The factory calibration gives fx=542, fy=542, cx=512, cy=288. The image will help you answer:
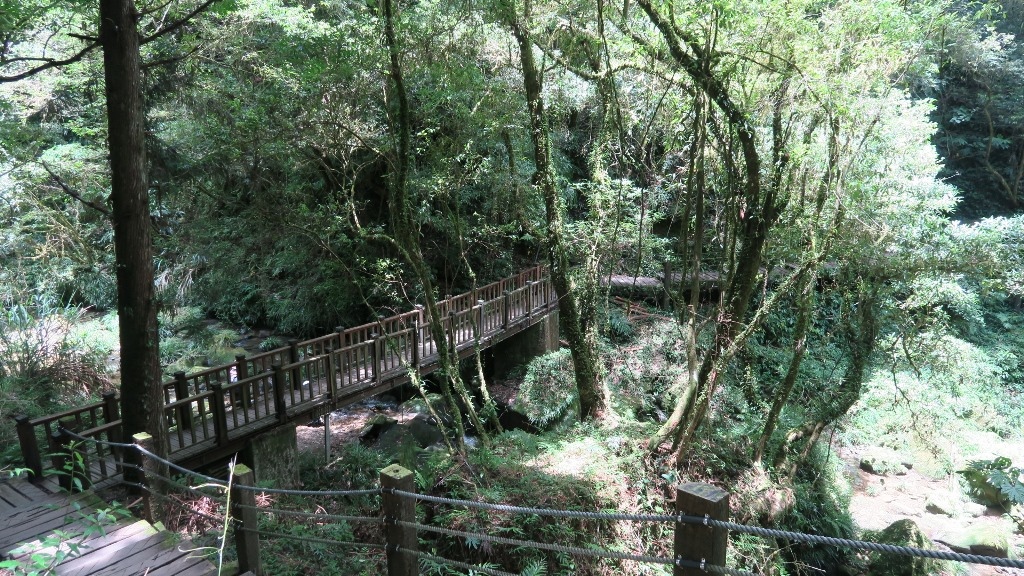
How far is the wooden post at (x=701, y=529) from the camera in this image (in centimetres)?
196

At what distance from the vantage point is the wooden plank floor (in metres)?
3.34

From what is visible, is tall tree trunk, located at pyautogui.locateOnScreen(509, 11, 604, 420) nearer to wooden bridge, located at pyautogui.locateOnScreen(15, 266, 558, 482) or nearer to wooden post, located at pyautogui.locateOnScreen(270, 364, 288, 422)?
wooden bridge, located at pyautogui.locateOnScreen(15, 266, 558, 482)

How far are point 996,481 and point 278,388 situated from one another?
11934mm

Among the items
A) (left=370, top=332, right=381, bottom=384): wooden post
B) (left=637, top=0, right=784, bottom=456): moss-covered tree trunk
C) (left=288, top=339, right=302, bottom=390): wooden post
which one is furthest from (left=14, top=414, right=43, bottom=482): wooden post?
(left=637, top=0, right=784, bottom=456): moss-covered tree trunk

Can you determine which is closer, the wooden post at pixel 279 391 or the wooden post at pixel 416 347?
the wooden post at pixel 279 391

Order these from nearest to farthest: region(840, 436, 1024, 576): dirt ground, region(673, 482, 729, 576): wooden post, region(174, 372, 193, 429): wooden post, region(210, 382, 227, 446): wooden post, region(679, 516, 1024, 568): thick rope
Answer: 1. region(679, 516, 1024, 568): thick rope
2. region(673, 482, 729, 576): wooden post
3. region(210, 382, 227, 446): wooden post
4. region(174, 372, 193, 429): wooden post
5. region(840, 436, 1024, 576): dirt ground

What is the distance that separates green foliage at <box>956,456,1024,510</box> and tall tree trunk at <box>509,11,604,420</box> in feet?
25.1

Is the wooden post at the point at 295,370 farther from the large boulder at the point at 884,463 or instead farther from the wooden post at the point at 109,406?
the large boulder at the point at 884,463

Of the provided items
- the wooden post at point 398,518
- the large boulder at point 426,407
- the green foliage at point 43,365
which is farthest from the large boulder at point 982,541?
the green foliage at point 43,365

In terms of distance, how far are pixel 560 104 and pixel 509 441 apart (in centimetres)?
534

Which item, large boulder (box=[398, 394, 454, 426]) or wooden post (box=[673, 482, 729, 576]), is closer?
wooden post (box=[673, 482, 729, 576])

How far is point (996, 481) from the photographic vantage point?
9.48m

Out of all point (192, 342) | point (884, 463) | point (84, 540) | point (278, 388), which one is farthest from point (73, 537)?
point (884, 463)

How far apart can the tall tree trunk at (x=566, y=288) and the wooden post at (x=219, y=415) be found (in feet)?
14.3
